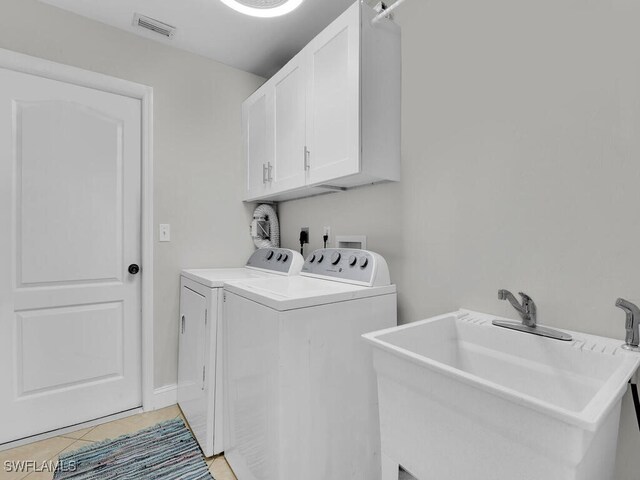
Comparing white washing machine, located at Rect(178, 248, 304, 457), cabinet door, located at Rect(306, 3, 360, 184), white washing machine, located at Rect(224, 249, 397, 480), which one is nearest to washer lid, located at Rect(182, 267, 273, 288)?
white washing machine, located at Rect(178, 248, 304, 457)

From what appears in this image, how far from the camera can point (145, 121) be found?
2.08 meters

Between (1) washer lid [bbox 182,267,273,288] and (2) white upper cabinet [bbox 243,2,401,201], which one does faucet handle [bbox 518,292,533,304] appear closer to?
(2) white upper cabinet [bbox 243,2,401,201]

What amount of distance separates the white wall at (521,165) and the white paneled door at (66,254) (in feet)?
5.49

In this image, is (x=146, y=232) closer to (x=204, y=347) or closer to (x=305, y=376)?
(x=204, y=347)

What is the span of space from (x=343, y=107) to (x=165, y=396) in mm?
2127

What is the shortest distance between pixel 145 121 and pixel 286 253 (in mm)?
1286

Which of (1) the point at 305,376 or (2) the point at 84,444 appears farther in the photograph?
(2) the point at 84,444

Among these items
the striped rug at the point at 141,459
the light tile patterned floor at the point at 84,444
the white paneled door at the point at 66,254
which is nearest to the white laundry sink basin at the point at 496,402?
the light tile patterned floor at the point at 84,444

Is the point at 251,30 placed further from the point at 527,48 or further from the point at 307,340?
the point at 307,340

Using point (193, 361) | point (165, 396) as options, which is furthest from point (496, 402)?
point (165, 396)

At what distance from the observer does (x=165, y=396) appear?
2.11m

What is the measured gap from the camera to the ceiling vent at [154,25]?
→ 187 cm

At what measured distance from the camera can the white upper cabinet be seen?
1399 mm

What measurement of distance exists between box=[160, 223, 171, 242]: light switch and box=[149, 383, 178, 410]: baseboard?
39.2 inches
